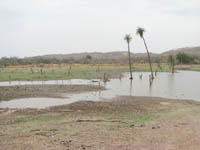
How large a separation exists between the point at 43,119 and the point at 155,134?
16.2 ft

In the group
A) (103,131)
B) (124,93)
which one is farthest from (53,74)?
(103,131)

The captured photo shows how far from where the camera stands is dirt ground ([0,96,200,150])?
7336mm

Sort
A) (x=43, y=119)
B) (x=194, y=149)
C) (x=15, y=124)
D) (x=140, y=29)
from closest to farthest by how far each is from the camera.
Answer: (x=194, y=149), (x=15, y=124), (x=43, y=119), (x=140, y=29)

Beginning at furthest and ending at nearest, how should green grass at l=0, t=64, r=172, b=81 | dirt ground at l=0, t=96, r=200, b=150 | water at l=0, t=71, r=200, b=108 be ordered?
green grass at l=0, t=64, r=172, b=81
water at l=0, t=71, r=200, b=108
dirt ground at l=0, t=96, r=200, b=150

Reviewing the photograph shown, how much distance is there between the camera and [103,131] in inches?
346

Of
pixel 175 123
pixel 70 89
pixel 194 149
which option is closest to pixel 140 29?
pixel 70 89

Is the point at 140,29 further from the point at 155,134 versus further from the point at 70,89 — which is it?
the point at 155,134

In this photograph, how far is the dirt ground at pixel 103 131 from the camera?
734 cm

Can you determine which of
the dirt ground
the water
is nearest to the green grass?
the water

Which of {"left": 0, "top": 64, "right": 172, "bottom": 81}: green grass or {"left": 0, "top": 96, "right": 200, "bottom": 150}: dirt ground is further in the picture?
{"left": 0, "top": 64, "right": 172, "bottom": 81}: green grass

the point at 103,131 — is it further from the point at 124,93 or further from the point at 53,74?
the point at 53,74

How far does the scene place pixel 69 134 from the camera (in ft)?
27.6

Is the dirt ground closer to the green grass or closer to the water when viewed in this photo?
the water

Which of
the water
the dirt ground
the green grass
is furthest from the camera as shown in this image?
the green grass
